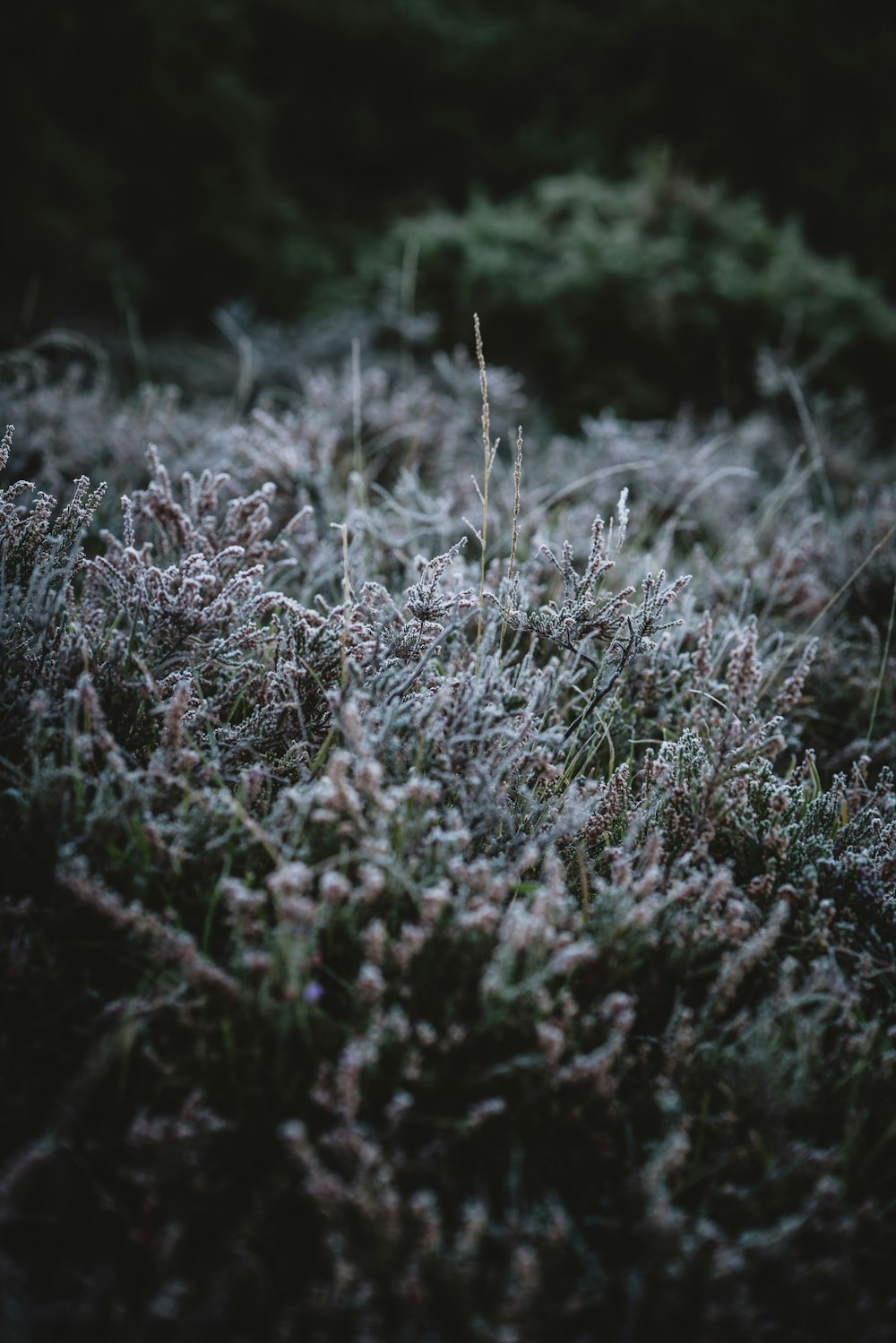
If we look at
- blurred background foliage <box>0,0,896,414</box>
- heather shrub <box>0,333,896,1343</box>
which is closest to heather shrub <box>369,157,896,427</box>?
blurred background foliage <box>0,0,896,414</box>

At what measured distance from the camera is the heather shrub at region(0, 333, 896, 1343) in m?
0.97

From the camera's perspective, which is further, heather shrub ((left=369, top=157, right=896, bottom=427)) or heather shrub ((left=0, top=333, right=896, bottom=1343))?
heather shrub ((left=369, top=157, right=896, bottom=427))

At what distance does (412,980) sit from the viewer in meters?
1.20

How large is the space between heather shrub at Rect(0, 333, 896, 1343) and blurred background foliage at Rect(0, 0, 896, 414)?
3.07 m

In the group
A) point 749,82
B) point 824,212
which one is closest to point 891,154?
point 824,212

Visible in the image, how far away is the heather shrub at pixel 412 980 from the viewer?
97cm

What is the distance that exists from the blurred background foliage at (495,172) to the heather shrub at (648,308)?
0.06 feet

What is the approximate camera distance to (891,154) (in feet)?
25.3

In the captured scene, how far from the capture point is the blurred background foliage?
5012 millimetres

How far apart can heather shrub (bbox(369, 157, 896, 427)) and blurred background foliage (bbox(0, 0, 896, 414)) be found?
0.06 ft

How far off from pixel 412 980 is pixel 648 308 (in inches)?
191

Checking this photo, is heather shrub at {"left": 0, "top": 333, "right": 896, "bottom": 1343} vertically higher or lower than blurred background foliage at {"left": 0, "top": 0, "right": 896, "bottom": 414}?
lower

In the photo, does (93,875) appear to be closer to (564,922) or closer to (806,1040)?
(564,922)

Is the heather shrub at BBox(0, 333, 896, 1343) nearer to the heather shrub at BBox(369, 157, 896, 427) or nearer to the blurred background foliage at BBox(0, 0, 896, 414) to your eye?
the blurred background foliage at BBox(0, 0, 896, 414)
